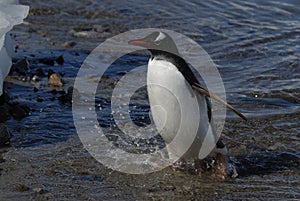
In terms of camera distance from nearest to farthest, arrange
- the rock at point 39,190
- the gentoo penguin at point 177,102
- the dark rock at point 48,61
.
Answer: the rock at point 39,190 → the gentoo penguin at point 177,102 → the dark rock at point 48,61

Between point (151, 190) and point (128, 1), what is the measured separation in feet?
17.0

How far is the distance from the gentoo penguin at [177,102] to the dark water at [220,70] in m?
0.22

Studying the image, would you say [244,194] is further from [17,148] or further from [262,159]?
[17,148]

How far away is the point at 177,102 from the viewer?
170 inches

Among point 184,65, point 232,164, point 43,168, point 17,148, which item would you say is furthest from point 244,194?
point 17,148

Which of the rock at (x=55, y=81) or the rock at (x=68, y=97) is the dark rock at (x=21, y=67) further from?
the rock at (x=68, y=97)

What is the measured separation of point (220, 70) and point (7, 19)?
2375mm

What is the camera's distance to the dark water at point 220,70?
4.34 metres

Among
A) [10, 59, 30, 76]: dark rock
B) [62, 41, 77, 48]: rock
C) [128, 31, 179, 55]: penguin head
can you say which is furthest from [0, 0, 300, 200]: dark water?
[128, 31, 179, 55]: penguin head

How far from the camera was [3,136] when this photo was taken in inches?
184

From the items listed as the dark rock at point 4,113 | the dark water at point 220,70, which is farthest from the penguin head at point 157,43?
the dark rock at point 4,113

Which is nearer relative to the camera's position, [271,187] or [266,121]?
[271,187]

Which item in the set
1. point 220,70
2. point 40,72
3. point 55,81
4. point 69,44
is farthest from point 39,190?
point 69,44

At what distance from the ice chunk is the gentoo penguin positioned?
118 cm
